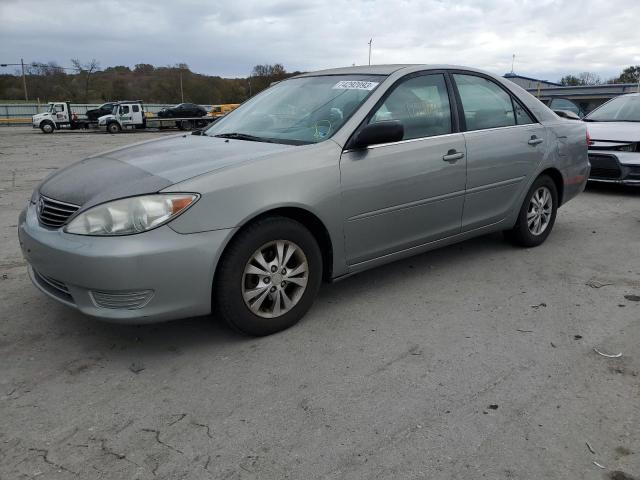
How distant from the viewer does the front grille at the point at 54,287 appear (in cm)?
297

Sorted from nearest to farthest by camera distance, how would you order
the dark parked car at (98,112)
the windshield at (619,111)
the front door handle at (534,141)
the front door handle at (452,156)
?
1. the front door handle at (452,156)
2. the front door handle at (534,141)
3. the windshield at (619,111)
4. the dark parked car at (98,112)

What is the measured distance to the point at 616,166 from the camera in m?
7.81

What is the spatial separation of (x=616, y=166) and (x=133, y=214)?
24.1 feet

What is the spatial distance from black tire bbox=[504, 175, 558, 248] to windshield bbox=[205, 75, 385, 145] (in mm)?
1905

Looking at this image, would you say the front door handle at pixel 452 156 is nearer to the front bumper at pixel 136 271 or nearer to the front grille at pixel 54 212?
the front bumper at pixel 136 271

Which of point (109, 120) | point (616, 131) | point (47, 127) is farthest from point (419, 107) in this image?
point (47, 127)

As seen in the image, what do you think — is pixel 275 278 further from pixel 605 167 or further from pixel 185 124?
pixel 185 124

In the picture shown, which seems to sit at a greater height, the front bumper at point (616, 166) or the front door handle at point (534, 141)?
the front door handle at point (534, 141)

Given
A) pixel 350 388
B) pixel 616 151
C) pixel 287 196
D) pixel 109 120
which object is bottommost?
pixel 350 388

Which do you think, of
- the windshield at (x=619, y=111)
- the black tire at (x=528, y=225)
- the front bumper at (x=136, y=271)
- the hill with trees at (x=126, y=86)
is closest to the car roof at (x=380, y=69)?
the black tire at (x=528, y=225)

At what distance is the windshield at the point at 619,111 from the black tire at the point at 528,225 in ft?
15.3

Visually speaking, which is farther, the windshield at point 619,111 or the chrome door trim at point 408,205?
the windshield at point 619,111

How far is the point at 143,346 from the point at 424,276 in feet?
7.42

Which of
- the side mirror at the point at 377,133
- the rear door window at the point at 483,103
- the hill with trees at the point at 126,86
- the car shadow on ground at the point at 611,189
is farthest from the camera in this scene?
the hill with trees at the point at 126,86
